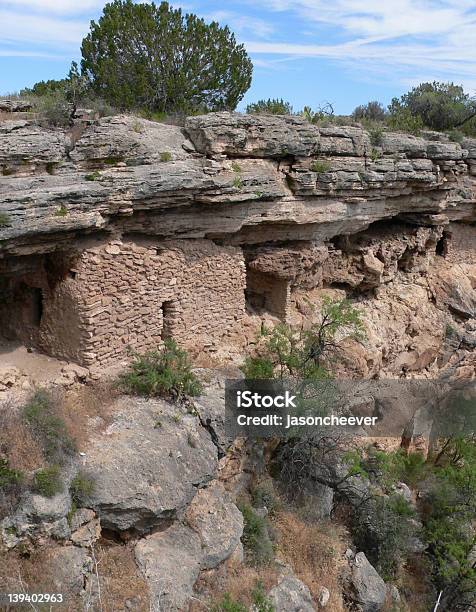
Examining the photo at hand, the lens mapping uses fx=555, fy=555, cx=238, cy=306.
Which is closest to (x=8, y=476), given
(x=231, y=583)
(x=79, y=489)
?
(x=79, y=489)

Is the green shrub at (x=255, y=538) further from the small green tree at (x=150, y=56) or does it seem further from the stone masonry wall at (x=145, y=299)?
the small green tree at (x=150, y=56)

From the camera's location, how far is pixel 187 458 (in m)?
7.46

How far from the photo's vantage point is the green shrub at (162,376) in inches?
323

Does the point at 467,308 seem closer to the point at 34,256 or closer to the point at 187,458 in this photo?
the point at 187,458

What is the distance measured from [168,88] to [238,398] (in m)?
7.79

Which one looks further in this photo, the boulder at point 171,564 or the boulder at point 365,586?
the boulder at point 365,586

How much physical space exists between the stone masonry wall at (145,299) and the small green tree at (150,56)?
14.6 ft

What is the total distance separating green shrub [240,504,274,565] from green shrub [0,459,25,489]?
335cm

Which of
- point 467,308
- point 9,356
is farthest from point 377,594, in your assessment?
point 467,308

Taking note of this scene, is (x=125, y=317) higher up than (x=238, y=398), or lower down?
higher up

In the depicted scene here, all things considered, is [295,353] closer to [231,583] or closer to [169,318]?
[169,318]

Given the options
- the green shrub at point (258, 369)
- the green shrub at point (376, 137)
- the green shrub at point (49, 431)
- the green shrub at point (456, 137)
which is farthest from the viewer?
the green shrub at point (456, 137)

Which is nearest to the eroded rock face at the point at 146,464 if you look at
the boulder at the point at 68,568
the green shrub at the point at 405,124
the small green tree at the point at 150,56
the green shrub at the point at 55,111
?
the boulder at the point at 68,568

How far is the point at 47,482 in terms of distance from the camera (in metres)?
6.04
